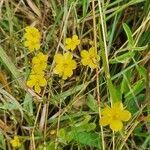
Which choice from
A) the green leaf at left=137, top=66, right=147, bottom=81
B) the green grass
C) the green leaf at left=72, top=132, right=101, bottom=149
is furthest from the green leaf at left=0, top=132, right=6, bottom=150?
the green leaf at left=137, top=66, right=147, bottom=81

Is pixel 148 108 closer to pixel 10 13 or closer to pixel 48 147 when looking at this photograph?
pixel 48 147

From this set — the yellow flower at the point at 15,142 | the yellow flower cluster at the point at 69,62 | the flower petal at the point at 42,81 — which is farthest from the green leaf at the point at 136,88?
the yellow flower at the point at 15,142

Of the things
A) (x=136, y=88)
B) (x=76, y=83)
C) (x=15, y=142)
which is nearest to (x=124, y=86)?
(x=136, y=88)

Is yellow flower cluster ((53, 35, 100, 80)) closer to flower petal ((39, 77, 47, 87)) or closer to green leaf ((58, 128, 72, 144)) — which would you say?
flower petal ((39, 77, 47, 87))

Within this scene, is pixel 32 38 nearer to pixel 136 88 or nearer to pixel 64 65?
pixel 64 65

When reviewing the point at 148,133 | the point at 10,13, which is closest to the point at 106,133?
the point at 148,133

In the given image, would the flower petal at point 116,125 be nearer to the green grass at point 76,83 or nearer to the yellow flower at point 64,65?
the green grass at point 76,83
